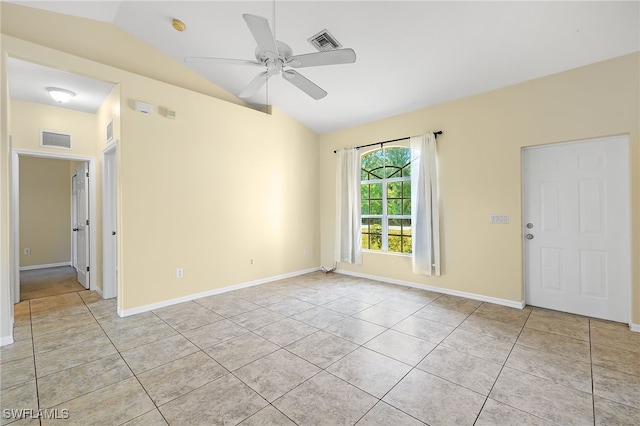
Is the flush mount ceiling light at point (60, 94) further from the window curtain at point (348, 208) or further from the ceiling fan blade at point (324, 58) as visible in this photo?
the window curtain at point (348, 208)

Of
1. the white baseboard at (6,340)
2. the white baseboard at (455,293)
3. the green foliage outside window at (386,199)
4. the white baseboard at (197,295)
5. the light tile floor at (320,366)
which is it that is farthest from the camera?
the green foliage outside window at (386,199)

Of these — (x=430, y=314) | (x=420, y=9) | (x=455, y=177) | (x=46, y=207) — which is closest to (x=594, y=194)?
(x=455, y=177)

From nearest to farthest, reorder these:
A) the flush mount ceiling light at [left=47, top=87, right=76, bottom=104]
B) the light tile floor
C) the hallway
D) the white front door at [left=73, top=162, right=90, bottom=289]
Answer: the light tile floor < the flush mount ceiling light at [left=47, top=87, right=76, bottom=104] < the hallway < the white front door at [left=73, top=162, right=90, bottom=289]

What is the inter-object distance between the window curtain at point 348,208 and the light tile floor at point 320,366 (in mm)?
1820

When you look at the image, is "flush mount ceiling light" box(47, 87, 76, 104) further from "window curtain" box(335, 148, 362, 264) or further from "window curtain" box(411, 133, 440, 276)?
"window curtain" box(411, 133, 440, 276)

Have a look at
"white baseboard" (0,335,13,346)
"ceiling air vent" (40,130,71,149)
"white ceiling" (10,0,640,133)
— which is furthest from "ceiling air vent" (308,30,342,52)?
"white baseboard" (0,335,13,346)

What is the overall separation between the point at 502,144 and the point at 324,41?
2.65m

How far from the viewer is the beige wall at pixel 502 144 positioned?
2.94m

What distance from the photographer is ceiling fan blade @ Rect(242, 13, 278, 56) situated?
1894mm

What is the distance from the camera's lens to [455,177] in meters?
4.07

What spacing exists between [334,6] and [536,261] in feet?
12.8

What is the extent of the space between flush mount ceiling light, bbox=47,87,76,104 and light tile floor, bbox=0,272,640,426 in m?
2.85

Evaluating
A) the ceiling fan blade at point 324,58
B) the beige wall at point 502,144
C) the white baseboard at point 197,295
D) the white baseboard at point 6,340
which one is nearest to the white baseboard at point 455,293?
the beige wall at point 502,144

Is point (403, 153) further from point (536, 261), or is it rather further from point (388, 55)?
point (536, 261)
